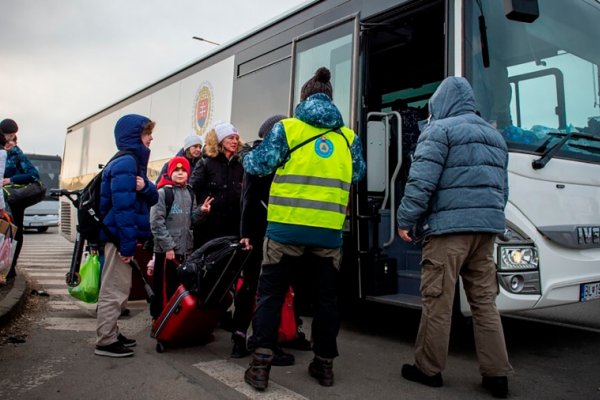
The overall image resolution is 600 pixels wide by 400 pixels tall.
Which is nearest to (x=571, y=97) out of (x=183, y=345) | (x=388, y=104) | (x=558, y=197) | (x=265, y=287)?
(x=558, y=197)

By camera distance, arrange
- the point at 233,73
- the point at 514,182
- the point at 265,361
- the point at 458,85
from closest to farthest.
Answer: the point at 265,361
the point at 458,85
the point at 514,182
the point at 233,73

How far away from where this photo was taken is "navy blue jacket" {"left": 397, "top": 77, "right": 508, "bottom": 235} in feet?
10.3

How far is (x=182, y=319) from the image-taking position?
3830mm

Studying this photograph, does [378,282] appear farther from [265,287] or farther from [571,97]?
[571,97]

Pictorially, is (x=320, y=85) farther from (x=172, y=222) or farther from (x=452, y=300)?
(x=172, y=222)

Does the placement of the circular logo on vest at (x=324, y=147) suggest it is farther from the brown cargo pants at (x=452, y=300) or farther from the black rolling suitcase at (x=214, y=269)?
the black rolling suitcase at (x=214, y=269)

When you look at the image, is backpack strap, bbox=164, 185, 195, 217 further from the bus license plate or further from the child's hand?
the bus license plate

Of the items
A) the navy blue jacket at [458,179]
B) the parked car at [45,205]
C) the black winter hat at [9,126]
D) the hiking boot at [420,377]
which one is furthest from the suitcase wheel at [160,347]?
the parked car at [45,205]

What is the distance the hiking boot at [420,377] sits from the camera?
3.24m

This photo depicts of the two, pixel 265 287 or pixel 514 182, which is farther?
pixel 514 182

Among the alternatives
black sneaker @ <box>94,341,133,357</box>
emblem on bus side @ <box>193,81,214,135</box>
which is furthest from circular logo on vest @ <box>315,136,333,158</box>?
emblem on bus side @ <box>193,81,214,135</box>

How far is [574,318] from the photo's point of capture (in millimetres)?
5555

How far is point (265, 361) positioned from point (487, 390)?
1375mm

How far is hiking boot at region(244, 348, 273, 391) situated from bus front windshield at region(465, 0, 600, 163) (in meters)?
2.23
